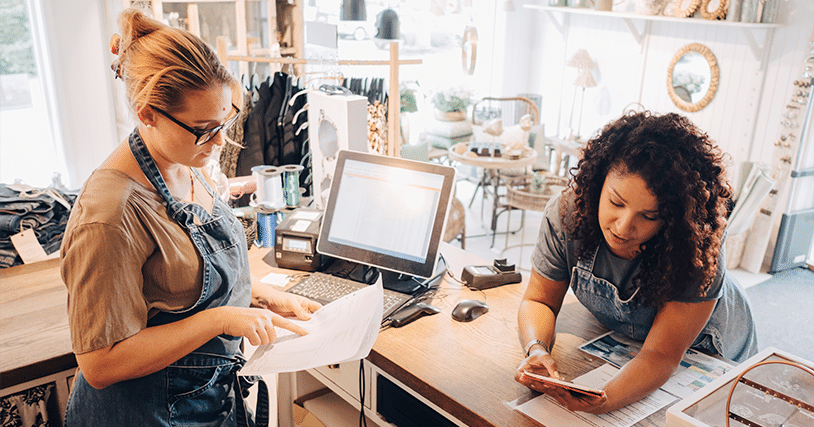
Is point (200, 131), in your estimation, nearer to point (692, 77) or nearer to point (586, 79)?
point (692, 77)

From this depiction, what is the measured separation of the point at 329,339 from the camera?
1.34m

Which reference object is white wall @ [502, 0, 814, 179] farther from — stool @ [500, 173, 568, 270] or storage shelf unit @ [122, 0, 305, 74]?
storage shelf unit @ [122, 0, 305, 74]

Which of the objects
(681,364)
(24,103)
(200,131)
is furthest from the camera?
(24,103)

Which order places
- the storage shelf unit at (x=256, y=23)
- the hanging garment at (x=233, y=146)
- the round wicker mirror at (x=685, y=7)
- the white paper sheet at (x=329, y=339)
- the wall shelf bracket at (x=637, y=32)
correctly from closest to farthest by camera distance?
the white paper sheet at (x=329, y=339) → the hanging garment at (x=233, y=146) → the storage shelf unit at (x=256, y=23) → the round wicker mirror at (x=685, y=7) → the wall shelf bracket at (x=637, y=32)

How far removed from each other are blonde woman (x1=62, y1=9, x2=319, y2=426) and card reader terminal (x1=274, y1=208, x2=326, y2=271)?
0.54 m

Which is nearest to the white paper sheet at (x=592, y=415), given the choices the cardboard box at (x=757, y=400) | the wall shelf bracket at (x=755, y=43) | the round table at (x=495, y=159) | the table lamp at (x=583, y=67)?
the cardboard box at (x=757, y=400)

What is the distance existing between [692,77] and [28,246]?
4.96 m

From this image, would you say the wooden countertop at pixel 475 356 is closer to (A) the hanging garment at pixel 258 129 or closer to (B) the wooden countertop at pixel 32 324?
(B) the wooden countertop at pixel 32 324

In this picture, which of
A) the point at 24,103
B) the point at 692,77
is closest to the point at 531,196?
the point at 692,77

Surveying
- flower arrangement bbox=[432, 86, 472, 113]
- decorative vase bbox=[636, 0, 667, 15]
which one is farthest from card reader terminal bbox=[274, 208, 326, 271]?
flower arrangement bbox=[432, 86, 472, 113]

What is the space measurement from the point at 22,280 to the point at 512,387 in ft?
5.30

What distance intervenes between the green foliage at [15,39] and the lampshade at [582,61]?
453 centimetres

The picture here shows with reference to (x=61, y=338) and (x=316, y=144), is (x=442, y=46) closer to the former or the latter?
(x=316, y=144)

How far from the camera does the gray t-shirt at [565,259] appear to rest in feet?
4.75
